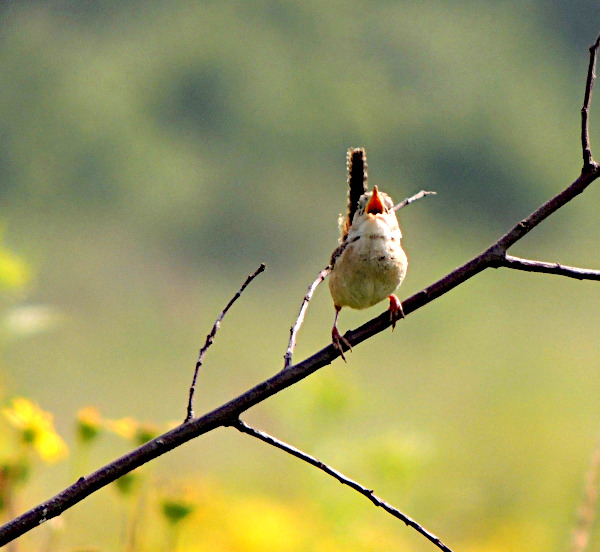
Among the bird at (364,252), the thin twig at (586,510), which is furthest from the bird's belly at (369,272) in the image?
the thin twig at (586,510)

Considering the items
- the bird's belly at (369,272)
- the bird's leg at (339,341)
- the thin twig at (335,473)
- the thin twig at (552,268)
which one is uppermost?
the bird's belly at (369,272)

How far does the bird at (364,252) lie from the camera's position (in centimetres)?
154

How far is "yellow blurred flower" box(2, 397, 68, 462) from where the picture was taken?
158 cm

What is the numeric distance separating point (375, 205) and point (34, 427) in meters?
0.74

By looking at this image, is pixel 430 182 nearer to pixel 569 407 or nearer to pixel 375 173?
pixel 375 173

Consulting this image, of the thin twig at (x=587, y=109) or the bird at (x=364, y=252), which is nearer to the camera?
the thin twig at (x=587, y=109)

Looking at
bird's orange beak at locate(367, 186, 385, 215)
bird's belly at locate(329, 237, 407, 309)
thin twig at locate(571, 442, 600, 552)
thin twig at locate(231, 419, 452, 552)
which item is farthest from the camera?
bird's orange beak at locate(367, 186, 385, 215)

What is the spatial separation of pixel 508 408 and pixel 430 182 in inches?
156

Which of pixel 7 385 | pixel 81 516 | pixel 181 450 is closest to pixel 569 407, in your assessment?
pixel 181 450

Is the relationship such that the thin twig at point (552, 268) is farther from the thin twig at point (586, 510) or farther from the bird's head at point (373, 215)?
the bird's head at point (373, 215)

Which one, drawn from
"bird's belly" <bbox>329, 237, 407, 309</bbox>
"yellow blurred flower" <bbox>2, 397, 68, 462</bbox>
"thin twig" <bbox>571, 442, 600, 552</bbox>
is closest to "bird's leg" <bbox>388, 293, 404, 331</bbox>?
"bird's belly" <bbox>329, 237, 407, 309</bbox>

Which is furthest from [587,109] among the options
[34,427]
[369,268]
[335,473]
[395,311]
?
→ [34,427]

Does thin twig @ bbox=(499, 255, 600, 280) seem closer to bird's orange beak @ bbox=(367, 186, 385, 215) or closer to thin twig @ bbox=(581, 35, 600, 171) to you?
thin twig @ bbox=(581, 35, 600, 171)

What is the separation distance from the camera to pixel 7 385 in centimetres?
204
